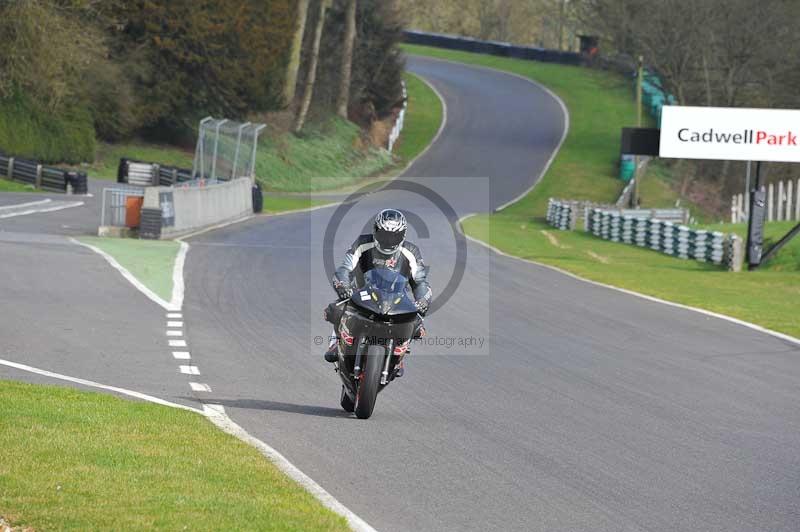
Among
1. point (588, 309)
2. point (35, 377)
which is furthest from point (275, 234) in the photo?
point (35, 377)

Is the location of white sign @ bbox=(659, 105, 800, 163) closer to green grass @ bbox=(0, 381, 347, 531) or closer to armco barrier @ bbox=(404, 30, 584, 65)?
green grass @ bbox=(0, 381, 347, 531)

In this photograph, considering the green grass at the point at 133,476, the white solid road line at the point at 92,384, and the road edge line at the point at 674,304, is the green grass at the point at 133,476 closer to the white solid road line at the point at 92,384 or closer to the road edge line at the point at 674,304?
the white solid road line at the point at 92,384

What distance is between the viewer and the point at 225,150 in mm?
43562

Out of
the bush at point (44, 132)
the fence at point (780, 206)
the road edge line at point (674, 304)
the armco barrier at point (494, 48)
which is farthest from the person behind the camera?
the armco barrier at point (494, 48)

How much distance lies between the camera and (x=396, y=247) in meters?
11.0

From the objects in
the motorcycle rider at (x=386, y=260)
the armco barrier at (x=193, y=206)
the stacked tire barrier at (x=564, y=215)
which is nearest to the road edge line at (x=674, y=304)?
the armco barrier at (x=193, y=206)

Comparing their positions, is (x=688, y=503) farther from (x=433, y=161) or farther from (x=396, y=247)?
(x=433, y=161)

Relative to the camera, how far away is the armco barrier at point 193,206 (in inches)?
1222

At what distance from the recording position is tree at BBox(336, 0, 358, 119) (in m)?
74.8

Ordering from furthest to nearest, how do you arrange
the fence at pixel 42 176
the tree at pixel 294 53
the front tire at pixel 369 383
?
1. the tree at pixel 294 53
2. the fence at pixel 42 176
3. the front tire at pixel 369 383

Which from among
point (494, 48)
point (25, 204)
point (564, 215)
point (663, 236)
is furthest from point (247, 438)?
point (494, 48)

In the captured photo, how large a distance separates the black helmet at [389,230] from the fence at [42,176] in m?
35.6

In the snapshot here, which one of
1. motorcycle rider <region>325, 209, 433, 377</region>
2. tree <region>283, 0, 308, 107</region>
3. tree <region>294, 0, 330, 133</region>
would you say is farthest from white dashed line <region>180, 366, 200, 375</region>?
tree <region>294, 0, 330, 133</region>

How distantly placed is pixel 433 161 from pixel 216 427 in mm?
64973
